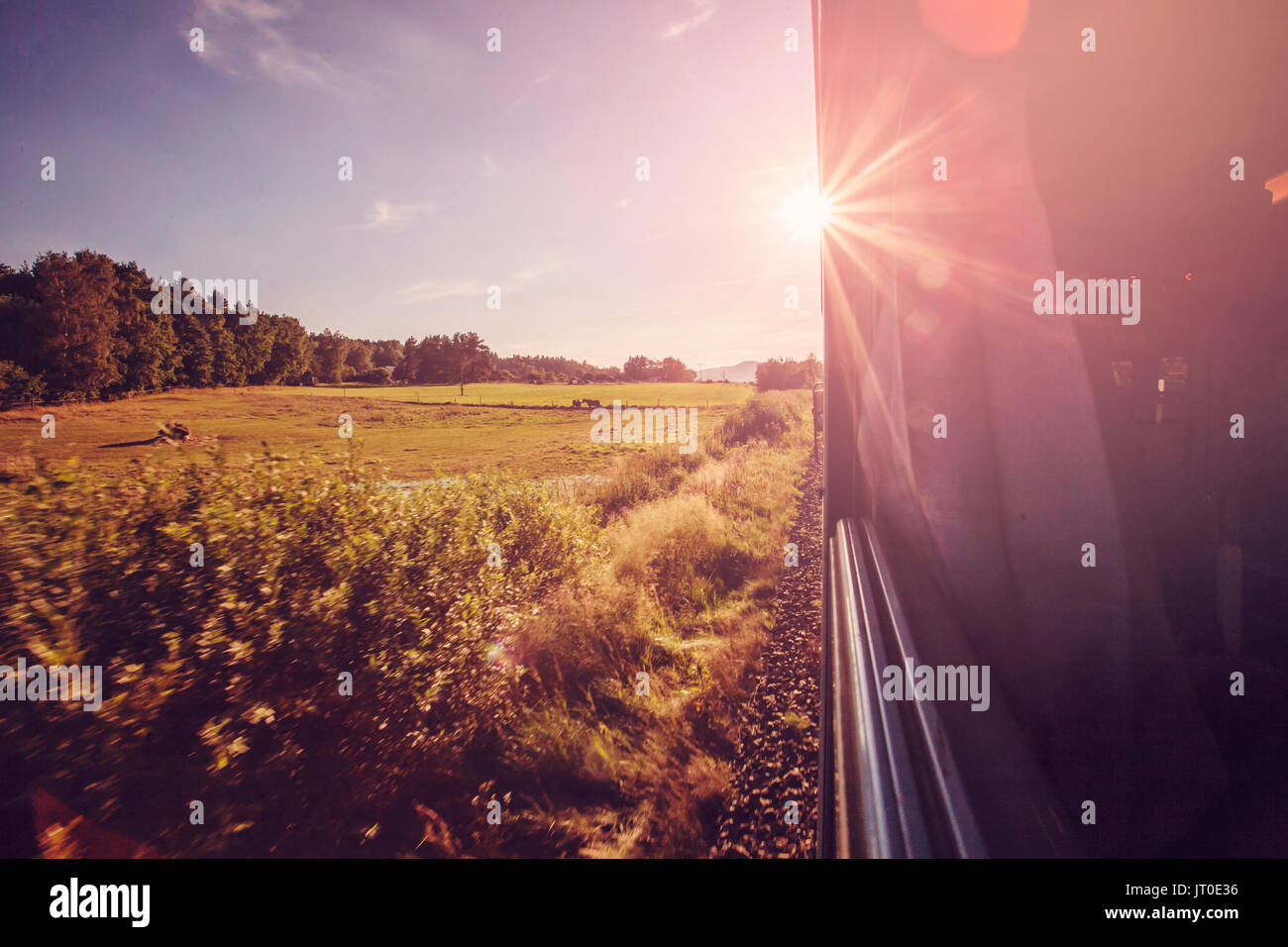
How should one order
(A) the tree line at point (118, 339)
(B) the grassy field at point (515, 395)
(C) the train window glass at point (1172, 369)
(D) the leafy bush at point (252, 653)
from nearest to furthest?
(D) the leafy bush at point (252, 653)
(C) the train window glass at point (1172, 369)
(A) the tree line at point (118, 339)
(B) the grassy field at point (515, 395)

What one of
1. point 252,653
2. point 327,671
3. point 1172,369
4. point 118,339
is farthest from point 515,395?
point 1172,369

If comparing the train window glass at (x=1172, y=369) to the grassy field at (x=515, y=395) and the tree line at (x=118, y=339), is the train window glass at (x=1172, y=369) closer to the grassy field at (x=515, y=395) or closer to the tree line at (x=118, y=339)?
the tree line at (x=118, y=339)

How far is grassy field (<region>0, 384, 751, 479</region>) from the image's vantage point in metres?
3.04

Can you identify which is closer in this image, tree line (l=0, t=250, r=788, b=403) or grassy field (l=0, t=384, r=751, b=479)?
→ grassy field (l=0, t=384, r=751, b=479)

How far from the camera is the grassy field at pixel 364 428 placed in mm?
3041

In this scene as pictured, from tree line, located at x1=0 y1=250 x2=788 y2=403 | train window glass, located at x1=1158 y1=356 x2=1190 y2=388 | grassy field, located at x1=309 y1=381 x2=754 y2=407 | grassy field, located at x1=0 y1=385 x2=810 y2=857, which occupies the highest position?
grassy field, located at x1=309 y1=381 x2=754 y2=407

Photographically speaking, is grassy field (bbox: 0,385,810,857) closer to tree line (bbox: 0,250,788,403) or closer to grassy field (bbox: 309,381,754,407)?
tree line (bbox: 0,250,788,403)

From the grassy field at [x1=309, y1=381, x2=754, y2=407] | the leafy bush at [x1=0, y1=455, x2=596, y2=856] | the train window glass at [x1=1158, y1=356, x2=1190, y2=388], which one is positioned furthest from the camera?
the grassy field at [x1=309, y1=381, x2=754, y2=407]

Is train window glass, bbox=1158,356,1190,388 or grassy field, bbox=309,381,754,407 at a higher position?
grassy field, bbox=309,381,754,407

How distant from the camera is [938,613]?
1.93 metres

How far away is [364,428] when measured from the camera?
2942cm

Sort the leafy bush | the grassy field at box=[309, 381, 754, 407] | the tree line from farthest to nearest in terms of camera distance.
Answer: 1. the grassy field at box=[309, 381, 754, 407]
2. the tree line
3. the leafy bush

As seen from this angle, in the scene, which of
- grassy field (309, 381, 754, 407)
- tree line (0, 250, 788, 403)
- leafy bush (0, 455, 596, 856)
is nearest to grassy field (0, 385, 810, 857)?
leafy bush (0, 455, 596, 856)

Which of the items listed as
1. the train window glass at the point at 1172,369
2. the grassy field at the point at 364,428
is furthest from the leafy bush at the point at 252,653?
the train window glass at the point at 1172,369
